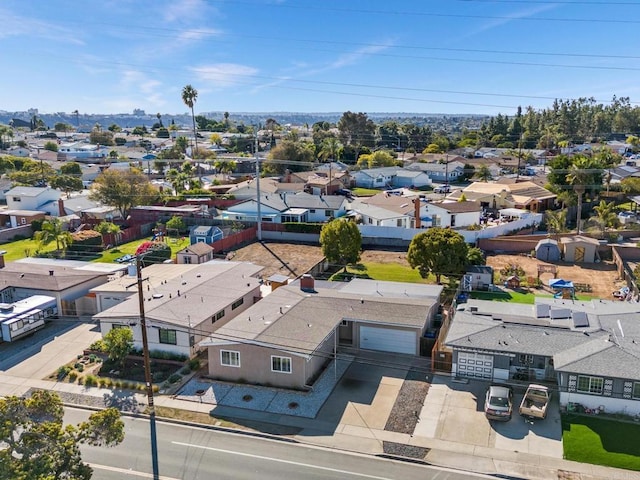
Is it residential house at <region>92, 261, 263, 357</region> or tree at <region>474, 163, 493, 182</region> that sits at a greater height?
tree at <region>474, 163, 493, 182</region>

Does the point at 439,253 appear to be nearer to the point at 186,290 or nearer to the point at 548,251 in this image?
the point at 548,251

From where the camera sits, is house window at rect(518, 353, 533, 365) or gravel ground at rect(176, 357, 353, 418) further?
house window at rect(518, 353, 533, 365)

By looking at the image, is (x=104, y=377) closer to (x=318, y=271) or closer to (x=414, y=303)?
(x=414, y=303)

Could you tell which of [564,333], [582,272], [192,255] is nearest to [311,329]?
[564,333]

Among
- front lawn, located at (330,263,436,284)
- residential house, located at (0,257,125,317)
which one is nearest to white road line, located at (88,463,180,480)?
residential house, located at (0,257,125,317)

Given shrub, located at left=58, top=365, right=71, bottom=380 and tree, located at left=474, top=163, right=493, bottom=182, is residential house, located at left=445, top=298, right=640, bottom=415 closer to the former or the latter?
shrub, located at left=58, top=365, right=71, bottom=380

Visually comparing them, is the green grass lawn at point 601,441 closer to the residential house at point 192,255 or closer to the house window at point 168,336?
the house window at point 168,336
